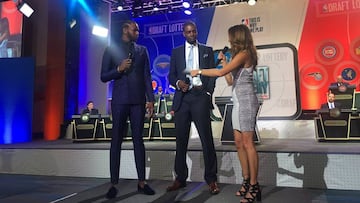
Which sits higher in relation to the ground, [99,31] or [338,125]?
[99,31]

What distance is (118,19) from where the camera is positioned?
26.9ft

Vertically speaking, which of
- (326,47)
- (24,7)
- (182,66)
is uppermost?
(24,7)

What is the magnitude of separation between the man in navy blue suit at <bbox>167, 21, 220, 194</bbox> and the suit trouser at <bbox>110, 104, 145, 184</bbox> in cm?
31

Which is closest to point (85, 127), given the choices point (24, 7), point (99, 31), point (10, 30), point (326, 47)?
point (24, 7)

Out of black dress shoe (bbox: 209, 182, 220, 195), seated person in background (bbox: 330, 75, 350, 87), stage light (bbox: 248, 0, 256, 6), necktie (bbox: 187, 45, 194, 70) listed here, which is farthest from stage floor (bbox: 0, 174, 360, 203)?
stage light (bbox: 248, 0, 256, 6)

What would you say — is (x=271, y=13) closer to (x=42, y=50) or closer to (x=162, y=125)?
(x=162, y=125)

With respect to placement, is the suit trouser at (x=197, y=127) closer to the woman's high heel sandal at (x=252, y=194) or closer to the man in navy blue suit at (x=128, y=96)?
the man in navy blue suit at (x=128, y=96)

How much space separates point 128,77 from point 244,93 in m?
0.91

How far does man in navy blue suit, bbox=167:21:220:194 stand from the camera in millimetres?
2391

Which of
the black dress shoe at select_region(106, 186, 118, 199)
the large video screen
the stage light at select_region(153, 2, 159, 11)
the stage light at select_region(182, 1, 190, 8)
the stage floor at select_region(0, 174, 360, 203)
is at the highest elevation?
the stage light at select_region(153, 2, 159, 11)

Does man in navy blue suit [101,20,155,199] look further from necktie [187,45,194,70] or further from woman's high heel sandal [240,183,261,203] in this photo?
woman's high heel sandal [240,183,261,203]

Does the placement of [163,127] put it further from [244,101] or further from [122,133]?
[244,101]

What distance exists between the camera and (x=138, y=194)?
2.36 m

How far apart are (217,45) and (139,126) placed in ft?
16.4
